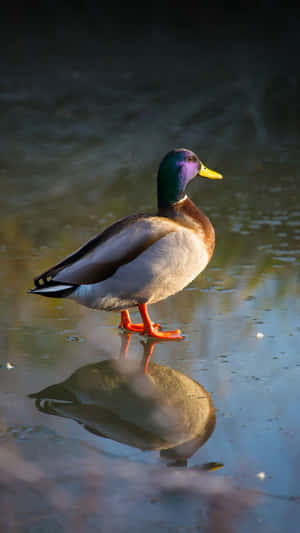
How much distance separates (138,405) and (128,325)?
77 cm

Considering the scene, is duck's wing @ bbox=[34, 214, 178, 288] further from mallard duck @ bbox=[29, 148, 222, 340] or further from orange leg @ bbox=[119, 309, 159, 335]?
orange leg @ bbox=[119, 309, 159, 335]

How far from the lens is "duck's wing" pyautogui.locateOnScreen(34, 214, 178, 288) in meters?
2.83

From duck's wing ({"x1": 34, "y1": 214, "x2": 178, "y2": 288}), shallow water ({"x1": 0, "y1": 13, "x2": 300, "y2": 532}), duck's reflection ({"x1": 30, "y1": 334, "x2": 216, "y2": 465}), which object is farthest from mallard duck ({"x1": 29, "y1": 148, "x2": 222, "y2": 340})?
duck's reflection ({"x1": 30, "y1": 334, "x2": 216, "y2": 465})

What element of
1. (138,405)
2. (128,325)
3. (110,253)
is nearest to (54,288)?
(110,253)

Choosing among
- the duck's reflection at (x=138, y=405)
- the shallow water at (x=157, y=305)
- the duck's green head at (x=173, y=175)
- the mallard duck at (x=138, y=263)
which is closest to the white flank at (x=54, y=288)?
the mallard duck at (x=138, y=263)

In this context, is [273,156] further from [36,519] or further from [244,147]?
[36,519]

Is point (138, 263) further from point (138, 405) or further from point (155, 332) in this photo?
point (138, 405)

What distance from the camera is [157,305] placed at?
343 cm

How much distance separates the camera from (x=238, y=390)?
96.4 inches

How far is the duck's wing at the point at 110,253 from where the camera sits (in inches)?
111

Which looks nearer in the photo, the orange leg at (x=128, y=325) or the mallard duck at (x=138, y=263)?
the mallard duck at (x=138, y=263)

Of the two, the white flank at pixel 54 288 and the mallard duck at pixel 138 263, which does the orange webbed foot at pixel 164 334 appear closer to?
the mallard duck at pixel 138 263

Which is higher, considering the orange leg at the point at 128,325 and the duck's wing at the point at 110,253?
the duck's wing at the point at 110,253

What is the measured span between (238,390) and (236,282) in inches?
48.6
